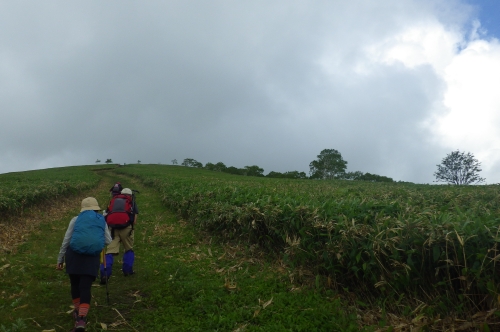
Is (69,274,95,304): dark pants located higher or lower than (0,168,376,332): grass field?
higher

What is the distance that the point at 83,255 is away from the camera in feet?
16.4

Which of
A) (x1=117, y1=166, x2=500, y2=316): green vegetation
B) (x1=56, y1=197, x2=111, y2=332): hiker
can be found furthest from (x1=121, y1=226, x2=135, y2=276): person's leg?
(x1=117, y1=166, x2=500, y2=316): green vegetation

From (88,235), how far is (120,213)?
8.60ft

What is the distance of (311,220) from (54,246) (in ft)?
30.0

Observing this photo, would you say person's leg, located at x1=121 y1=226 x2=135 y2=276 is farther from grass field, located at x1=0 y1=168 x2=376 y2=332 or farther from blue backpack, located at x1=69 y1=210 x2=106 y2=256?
blue backpack, located at x1=69 y1=210 x2=106 y2=256

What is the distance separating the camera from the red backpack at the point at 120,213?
7.46m

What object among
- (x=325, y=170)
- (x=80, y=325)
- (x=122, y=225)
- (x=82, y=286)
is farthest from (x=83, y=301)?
(x=325, y=170)

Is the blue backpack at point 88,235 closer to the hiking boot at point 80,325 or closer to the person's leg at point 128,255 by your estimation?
the hiking boot at point 80,325

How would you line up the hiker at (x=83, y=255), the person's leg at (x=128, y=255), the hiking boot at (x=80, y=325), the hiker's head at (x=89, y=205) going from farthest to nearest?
the person's leg at (x=128, y=255)
the hiker's head at (x=89, y=205)
the hiker at (x=83, y=255)
the hiking boot at (x=80, y=325)

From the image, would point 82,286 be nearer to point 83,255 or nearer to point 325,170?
point 83,255

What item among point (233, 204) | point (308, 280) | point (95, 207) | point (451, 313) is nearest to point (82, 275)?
point (95, 207)

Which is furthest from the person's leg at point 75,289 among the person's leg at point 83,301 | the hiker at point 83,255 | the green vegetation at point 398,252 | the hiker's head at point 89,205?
the green vegetation at point 398,252

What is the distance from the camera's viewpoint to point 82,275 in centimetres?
498

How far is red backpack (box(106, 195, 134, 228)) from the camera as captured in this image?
7.46 meters
